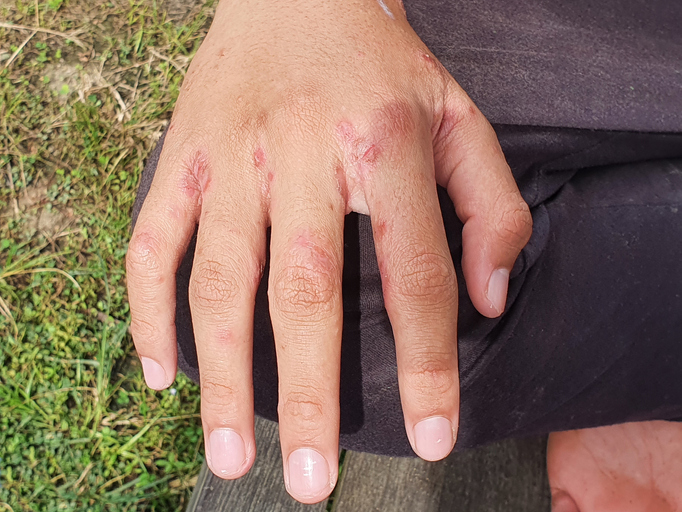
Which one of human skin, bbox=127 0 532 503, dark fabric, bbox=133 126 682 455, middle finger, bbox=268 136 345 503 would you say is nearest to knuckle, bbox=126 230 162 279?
human skin, bbox=127 0 532 503

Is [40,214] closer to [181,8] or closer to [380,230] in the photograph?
[181,8]

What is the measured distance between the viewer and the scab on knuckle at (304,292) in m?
0.87

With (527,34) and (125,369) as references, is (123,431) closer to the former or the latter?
(125,369)

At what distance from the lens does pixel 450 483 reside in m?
1.61

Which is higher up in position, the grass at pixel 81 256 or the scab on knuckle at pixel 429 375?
the scab on knuckle at pixel 429 375

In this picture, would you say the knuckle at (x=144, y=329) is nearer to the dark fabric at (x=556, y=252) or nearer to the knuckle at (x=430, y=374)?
the dark fabric at (x=556, y=252)

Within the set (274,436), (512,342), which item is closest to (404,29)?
(512,342)

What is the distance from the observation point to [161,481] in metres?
1.77

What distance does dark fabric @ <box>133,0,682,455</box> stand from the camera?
1.05 m

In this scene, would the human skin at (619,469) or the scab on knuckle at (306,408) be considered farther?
the human skin at (619,469)

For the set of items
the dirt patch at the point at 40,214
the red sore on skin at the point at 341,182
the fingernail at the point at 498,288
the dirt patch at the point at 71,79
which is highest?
the red sore on skin at the point at 341,182

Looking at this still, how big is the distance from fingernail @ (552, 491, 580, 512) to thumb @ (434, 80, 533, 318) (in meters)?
0.94

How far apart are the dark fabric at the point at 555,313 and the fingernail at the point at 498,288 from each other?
61mm

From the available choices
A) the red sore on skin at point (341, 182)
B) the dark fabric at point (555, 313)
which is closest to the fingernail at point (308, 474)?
the dark fabric at point (555, 313)
